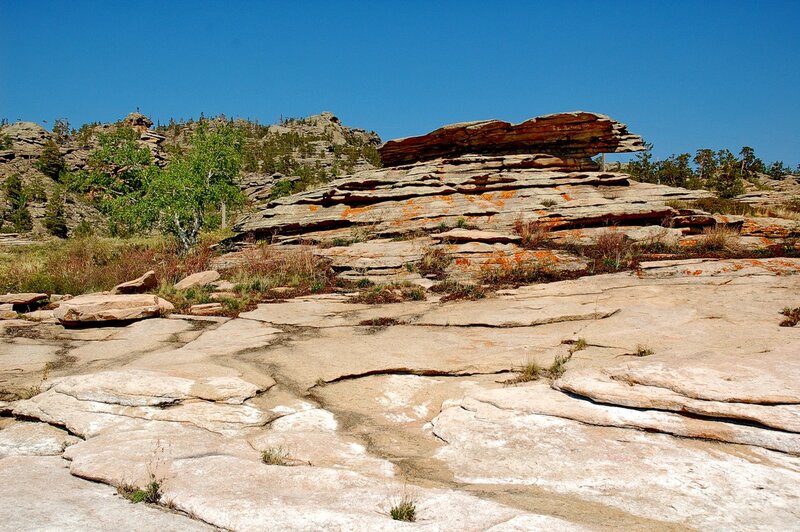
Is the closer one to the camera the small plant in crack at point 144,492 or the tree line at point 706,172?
the small plant in crack at point 144,492

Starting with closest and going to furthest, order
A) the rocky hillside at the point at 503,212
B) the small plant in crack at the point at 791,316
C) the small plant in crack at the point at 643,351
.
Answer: the small plant in crack at the point at 643,351, the small plant in crack at the point at 791,316, the rocky hillside at the point at 503,212

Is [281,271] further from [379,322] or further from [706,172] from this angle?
[706,172]

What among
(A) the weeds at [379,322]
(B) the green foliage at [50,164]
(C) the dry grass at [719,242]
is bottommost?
(A) the weeds at [379,322]

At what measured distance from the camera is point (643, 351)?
18.2 feet

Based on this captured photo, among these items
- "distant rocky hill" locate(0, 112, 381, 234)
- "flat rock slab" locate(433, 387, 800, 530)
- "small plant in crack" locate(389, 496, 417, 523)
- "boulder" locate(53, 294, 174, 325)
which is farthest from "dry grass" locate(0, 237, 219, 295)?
"distant rocky hill" locate(0, 112, 381, 234)

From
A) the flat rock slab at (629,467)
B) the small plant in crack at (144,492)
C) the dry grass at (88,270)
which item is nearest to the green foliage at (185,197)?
the dry grass at (88,270)

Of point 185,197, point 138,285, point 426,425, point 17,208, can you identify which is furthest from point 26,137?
point 426,425

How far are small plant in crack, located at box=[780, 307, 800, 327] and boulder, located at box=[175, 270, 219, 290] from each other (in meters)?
11.3

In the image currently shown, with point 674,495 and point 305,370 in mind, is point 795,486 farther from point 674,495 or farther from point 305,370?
point 305,370

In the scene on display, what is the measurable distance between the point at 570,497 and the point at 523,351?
3.11 meters

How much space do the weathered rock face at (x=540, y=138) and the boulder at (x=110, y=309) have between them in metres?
12.9

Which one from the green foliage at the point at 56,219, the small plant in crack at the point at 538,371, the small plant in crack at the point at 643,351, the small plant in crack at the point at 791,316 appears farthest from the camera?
the green foliage at the point at 56,219

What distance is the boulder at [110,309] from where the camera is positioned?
329 inches

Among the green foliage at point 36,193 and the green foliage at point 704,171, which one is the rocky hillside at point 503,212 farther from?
the green foliage at point 36,193
